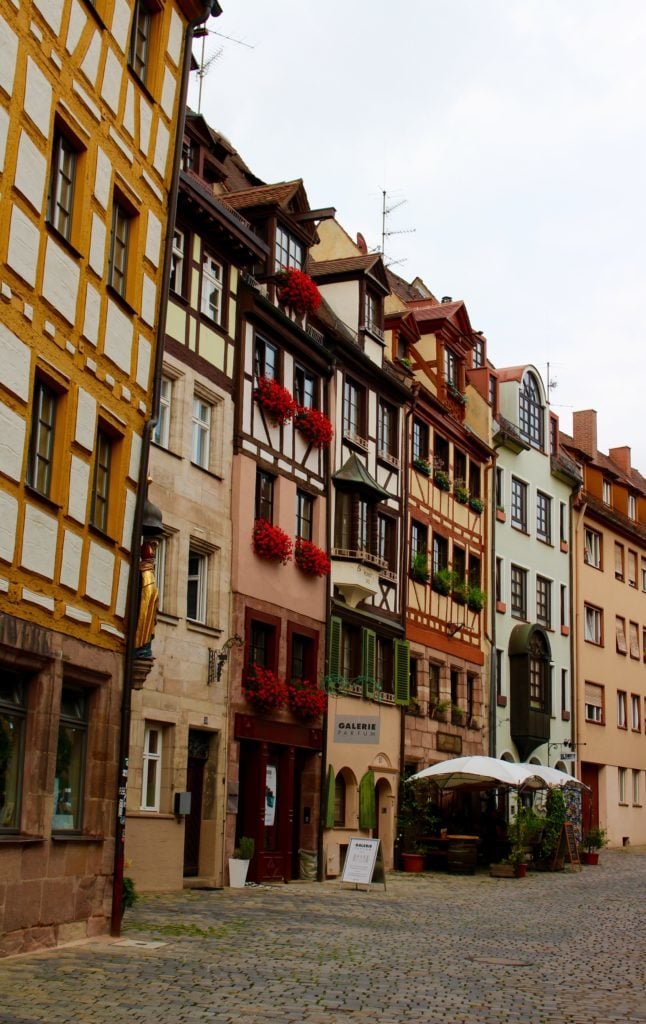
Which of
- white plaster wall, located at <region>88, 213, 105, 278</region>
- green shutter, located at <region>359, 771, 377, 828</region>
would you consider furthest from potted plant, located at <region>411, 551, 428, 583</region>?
white plaster wall, located at <region>88, 213, 105, 278</region>

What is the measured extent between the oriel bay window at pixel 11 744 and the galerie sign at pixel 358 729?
31.4ft

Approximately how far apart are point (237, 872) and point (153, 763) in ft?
9.42

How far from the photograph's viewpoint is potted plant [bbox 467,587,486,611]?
122 feet

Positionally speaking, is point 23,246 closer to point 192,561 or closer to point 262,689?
point 192,561

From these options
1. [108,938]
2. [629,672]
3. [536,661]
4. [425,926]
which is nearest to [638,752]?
[629,672]

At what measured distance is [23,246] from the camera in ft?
43.5

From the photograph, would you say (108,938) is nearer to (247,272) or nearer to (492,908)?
(492,908)

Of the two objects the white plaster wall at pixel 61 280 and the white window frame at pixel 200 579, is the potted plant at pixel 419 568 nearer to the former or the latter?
the white window frame at pixel 200 579

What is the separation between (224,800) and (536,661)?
19.0 m

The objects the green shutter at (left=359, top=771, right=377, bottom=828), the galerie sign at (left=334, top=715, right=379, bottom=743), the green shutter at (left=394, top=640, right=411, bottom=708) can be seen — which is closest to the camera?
the galerie sign at (left=334, top=715, right=379, bottom=743)

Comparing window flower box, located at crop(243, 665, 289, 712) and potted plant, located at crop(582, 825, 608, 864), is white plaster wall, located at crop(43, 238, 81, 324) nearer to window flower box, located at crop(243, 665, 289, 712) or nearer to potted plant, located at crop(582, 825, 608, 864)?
window flower box, located at crop(243, 665, 289, 712)

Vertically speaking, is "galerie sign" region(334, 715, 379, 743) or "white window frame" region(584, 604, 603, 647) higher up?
"white window frame" region(584, 604, 603, 647)

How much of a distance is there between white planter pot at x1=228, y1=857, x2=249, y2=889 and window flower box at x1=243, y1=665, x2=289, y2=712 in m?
2.82

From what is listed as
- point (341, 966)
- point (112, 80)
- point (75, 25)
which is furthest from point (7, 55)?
point (341, 966)
